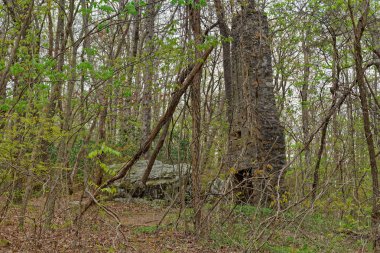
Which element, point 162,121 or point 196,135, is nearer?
point 162,121

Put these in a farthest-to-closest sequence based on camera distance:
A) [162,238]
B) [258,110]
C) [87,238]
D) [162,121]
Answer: [258,110] < [162,238] < [87,238] < [162,121]

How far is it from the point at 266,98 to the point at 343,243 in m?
4.50

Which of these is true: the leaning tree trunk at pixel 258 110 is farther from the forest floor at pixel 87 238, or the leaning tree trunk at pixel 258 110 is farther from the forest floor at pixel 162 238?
the forest floor at pixel 87 238

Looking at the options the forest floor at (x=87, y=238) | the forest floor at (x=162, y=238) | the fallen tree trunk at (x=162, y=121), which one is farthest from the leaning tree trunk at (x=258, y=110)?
the forest floor at (x=87, y=238)

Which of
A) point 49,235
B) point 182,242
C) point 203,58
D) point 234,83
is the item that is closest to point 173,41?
point 203,58

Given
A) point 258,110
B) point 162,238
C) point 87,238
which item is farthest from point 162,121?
point 258,110

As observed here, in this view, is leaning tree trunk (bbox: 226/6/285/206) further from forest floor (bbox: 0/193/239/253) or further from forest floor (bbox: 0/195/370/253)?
forest floor (bbox: 0/193/239/253)

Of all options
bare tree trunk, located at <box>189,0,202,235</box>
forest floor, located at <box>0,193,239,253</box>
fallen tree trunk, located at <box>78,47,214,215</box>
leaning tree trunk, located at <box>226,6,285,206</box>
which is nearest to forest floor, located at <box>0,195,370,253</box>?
forest floor, located at <box>0,193,239,253</box>

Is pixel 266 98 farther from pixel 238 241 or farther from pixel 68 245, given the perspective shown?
pixel 68 245

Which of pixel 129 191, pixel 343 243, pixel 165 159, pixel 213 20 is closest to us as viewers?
pixel 343 243

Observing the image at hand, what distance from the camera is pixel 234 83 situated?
9.62m

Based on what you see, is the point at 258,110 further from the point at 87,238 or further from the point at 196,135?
the point at 87,238

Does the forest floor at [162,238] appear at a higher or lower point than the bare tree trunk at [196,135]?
lower

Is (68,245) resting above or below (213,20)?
below
